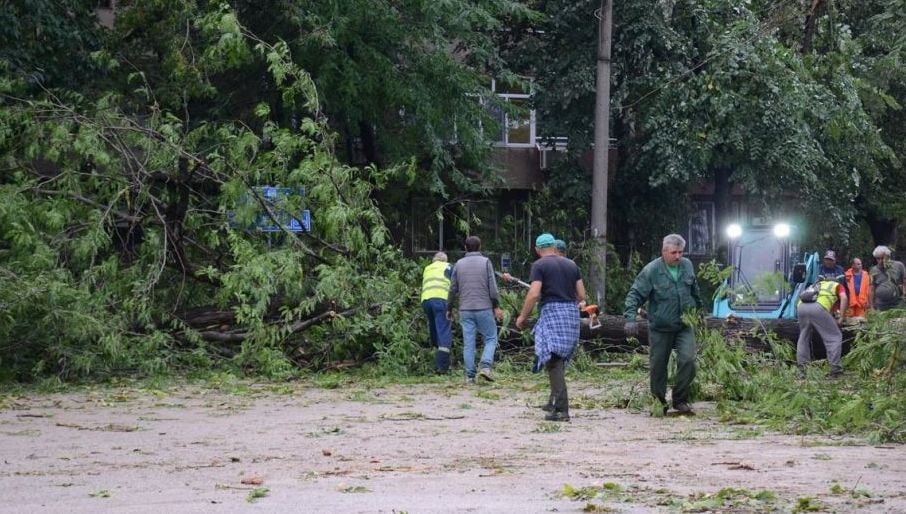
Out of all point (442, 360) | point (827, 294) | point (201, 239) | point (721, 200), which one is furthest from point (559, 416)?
point (721, 200)

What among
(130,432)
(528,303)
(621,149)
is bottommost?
(130,432)

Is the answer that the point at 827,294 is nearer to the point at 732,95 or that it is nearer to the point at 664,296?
the point at 664,296

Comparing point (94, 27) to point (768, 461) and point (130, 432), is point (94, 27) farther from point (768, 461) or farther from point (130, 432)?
point (768, 461)

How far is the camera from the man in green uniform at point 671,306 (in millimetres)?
13609

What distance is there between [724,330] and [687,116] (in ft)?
43.2

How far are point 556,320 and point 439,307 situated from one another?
5.40 metres

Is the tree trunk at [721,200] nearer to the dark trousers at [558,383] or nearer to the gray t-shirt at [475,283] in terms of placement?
the gray t-shirt at [475,283]

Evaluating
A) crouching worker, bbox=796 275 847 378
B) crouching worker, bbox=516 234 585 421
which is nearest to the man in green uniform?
crouching worker, bbox=516 234 585 421

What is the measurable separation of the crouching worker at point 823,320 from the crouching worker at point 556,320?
5.54 metres

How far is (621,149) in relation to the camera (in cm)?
3438

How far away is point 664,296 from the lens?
1361 centimetres

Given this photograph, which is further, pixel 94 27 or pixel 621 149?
pixel 621 149

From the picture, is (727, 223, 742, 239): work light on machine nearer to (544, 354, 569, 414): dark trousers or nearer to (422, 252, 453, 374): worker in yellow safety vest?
(422, 252, 453, 374): worker in yellow safety vest

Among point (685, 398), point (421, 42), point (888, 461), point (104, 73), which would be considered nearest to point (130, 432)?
point (685, 398)
